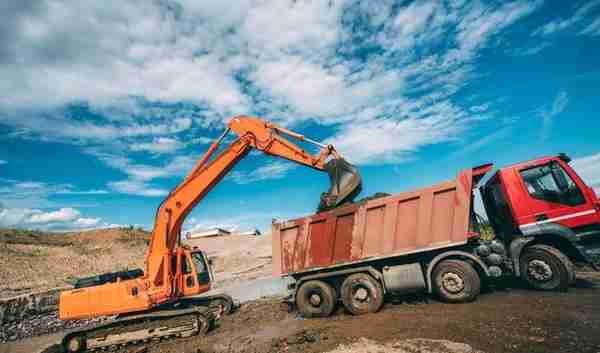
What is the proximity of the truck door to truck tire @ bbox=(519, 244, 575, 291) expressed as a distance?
1.73ft

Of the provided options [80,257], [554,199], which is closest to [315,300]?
[554,199]

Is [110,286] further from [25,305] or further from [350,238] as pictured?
[25,305]

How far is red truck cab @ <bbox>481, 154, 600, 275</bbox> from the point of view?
6.39 m

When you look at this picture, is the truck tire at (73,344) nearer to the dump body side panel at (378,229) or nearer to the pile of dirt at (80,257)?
the dump body side panel at (378,229)

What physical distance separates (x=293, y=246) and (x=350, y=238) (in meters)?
1.67

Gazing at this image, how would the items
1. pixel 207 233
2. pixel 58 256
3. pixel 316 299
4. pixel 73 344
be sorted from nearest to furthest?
pixel 73 344
pixel 316 299
pixel 58 256
pixel 207 233

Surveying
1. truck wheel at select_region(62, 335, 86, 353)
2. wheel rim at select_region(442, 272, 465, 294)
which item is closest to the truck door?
wheel rim at select_region(442, 272, 465, 294)

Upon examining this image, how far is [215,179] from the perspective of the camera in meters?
8.74

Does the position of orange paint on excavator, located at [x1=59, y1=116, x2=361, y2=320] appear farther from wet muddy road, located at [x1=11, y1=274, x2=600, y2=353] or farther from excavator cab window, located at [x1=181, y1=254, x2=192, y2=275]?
wet muddy road, located at [x1=11, y1=274, x2=600, y2=353]

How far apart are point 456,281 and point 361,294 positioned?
7.08 ft

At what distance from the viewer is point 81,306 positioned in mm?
7586

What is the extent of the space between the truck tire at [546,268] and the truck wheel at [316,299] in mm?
4516

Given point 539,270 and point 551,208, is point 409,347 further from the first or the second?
point 551,208

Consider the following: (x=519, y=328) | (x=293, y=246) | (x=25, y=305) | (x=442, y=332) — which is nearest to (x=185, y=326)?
(x=293, y=246)
